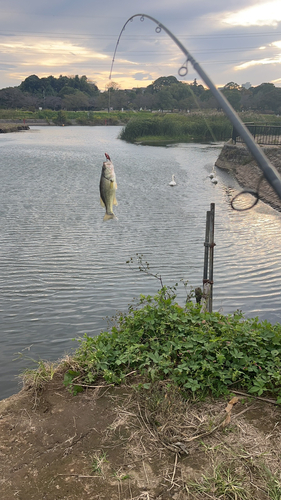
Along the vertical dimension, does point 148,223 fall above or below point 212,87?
below

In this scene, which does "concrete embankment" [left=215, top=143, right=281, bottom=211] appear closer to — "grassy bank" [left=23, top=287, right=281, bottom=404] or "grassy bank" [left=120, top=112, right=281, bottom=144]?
"grassy bank" [left=120, top=112, right=281, bottom=144]

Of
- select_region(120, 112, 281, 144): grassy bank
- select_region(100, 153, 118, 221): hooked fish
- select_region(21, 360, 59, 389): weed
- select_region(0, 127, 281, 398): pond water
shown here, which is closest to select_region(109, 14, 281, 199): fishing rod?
select_region(100, 153, 118, 221): hooked fish

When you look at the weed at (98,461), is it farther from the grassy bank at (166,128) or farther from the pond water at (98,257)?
the grassy bank at (166,128)

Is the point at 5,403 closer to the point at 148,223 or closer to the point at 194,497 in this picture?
the point at 194,497

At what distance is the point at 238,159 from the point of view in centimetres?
2756

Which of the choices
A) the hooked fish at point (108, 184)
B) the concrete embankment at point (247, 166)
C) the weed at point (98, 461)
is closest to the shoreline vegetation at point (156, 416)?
the weed at point (98, 461)

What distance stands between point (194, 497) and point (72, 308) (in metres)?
4.77

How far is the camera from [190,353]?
4117 millimetres

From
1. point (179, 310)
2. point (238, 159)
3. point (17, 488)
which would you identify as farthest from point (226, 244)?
point (238, 159)

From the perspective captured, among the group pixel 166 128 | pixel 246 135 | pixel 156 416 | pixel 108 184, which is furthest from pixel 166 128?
pixel 246 135

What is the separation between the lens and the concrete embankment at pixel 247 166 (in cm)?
1820

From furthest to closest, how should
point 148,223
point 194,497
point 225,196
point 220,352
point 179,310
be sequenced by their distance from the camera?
point 225,196
point 148,223
point 179,310
point 220,352
point 194,497

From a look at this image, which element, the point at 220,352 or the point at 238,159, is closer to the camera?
the point at 220,352

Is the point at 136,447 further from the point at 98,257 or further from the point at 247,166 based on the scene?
the point at 247,166
